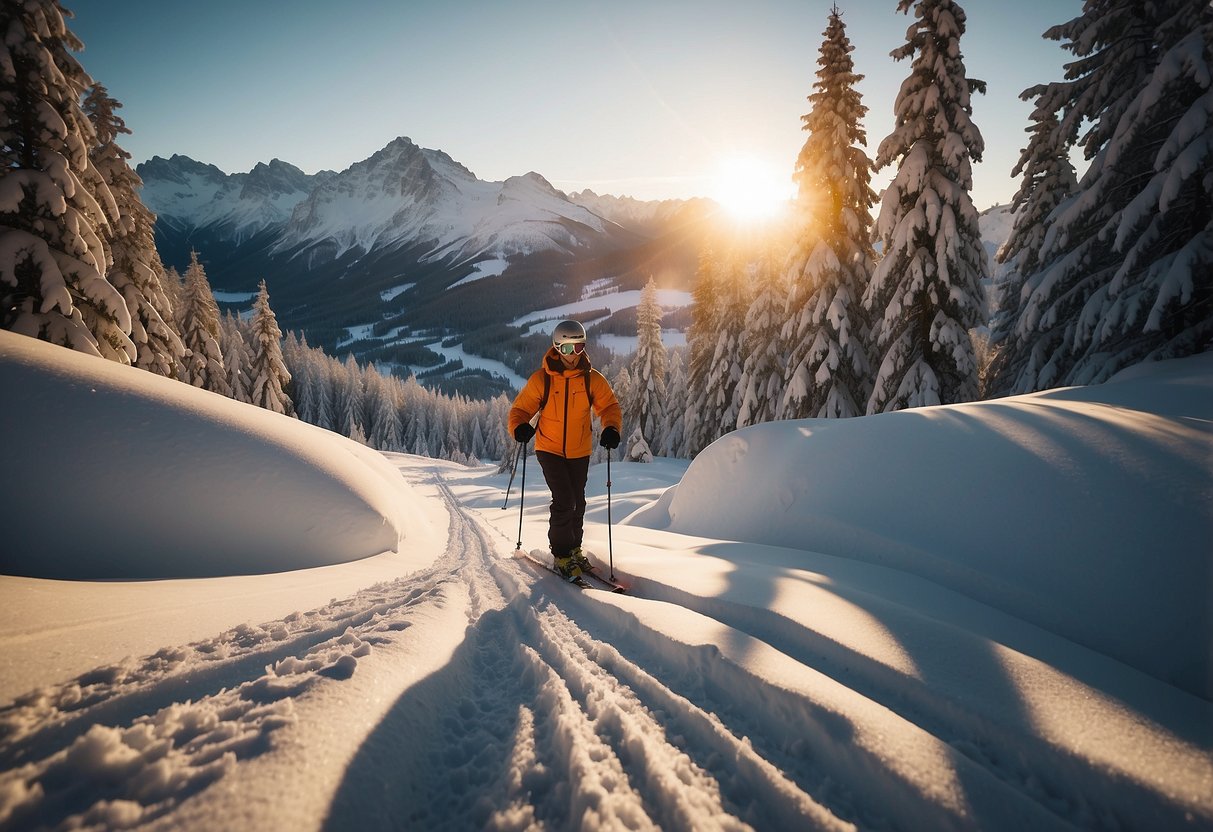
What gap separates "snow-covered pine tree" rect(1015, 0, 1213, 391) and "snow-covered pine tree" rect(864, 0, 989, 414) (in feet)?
4.92

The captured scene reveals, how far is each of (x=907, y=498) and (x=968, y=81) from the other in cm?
1370

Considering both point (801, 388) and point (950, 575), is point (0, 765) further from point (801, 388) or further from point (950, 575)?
point (801, 388)

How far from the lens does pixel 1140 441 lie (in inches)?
146

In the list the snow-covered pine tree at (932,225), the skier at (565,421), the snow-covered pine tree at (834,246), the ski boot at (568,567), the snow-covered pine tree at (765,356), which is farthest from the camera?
the snow-covered pine tree at (765,356)

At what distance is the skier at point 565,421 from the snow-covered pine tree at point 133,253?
48.8 feet

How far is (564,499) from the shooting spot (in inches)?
189

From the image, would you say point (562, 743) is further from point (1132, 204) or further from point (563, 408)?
point (1132, 204)

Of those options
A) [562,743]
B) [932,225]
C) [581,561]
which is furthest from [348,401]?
[562,743]

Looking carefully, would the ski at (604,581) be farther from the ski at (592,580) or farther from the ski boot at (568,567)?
the ski boot at (568,567)

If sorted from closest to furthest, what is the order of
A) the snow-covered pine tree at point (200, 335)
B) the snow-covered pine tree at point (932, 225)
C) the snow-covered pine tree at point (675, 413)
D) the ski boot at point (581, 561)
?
the ski boot at point (581, 561)
the snow-covered pine tree at point (932, 225)
the snow-covered pine tree at point (200, 335)
the snow-covered pine tree at point (675, 413)

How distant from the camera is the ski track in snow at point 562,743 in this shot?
1447 millimetres

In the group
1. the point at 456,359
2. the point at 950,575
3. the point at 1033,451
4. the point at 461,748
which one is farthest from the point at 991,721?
the point at 456,359

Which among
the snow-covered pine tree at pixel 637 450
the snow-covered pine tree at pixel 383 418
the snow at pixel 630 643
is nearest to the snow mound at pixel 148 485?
the snow at pixel 630 643

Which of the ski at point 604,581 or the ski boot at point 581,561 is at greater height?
the ski boot at point 581,561
